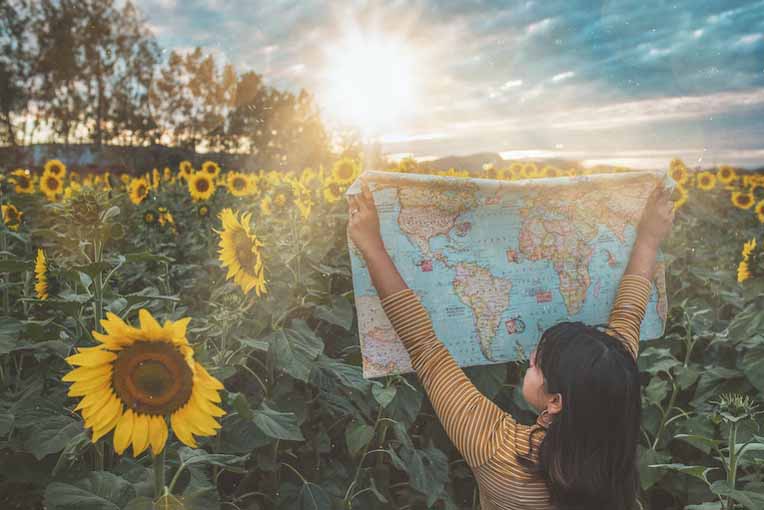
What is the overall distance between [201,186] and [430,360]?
5.16 metres

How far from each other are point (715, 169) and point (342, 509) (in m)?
9.48

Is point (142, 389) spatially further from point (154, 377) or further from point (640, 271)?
point (640, 271)

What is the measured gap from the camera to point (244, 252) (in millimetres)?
2291

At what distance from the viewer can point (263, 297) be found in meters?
2.52

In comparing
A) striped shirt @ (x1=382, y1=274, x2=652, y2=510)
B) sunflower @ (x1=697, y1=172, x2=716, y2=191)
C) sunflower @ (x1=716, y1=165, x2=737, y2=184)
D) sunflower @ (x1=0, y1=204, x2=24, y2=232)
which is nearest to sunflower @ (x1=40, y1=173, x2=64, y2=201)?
sunflower @ (x1=0, y1=204, x2=24, y2=232)

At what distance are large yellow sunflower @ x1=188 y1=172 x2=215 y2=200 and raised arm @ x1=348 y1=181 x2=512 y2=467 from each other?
4717mm

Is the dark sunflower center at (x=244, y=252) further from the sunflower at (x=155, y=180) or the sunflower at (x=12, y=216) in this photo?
the sunflower at (x=155, y=180)

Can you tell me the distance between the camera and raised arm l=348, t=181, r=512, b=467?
177cm

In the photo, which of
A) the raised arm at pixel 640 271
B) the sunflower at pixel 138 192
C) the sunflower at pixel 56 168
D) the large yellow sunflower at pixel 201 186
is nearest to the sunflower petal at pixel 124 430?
the raised arm at pixel 640 271

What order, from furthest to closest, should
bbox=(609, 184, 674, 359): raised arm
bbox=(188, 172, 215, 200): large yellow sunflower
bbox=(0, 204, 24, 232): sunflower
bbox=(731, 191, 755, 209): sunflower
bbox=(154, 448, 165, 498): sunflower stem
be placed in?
bbox=(731, 191, 755, 209): sunflower, bbox=(188, 172, 215, 200): large yellow sunflower, bbox=(0, 204, 24, 232): sunflower, bbox=(609, 184, 674, 359): raised arm, bbox=(154, 448, 165, 498): sunflower stem

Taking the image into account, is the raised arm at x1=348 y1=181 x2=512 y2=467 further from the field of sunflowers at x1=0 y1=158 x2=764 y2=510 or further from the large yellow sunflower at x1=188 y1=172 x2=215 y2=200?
the large yellow sunflower at x1=188 y1=172 x2=215 y2=200

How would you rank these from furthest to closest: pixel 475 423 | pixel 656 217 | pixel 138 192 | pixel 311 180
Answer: pixel 311 180 → pixel 138 192 → pixel 656 217 → pixel 475 423

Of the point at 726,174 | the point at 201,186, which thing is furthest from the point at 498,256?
the point at 726,174

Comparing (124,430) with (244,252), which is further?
(244,252)
